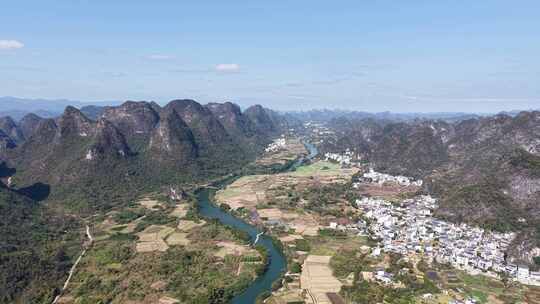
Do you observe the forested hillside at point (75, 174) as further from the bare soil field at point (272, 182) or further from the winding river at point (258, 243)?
the winding river at point (258, 243)

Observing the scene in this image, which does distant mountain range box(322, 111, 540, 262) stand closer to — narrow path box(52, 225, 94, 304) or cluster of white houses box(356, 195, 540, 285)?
cluster of white houses box(356, 195, 540, 285)

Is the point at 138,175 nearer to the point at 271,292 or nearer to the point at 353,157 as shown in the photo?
the point at 271,292

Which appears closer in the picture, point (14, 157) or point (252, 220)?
point (252, 220)

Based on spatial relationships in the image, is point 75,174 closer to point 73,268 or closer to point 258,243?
point 73,268

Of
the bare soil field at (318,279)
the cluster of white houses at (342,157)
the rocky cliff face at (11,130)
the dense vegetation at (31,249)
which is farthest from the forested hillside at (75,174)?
the cluster of white houses at (342,157)

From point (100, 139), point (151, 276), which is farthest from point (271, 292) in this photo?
point (100, 139)
